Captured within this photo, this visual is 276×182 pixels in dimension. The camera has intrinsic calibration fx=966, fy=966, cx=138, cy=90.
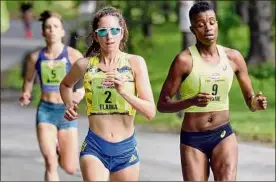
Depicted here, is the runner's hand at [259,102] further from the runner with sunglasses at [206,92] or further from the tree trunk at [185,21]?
the tree trunk at [185,21]

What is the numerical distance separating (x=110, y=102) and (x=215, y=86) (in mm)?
842

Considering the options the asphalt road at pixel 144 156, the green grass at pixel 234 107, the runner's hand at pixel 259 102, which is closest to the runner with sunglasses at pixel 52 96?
the asphalt road at pixel 144 156

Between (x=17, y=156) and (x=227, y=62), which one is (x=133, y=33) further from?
(x=227, y=62)

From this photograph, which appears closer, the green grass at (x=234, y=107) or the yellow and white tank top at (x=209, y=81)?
the yellow and white tank top at (x=209, y=81)

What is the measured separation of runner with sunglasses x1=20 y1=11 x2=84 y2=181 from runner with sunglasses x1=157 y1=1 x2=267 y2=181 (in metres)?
2.91

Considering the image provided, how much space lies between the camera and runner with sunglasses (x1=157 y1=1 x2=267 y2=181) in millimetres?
7055

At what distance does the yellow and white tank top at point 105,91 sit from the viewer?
6.71 metres

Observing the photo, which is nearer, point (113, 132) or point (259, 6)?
point (113, 132)

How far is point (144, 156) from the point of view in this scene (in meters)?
13.7

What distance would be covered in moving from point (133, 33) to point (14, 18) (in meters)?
36.3

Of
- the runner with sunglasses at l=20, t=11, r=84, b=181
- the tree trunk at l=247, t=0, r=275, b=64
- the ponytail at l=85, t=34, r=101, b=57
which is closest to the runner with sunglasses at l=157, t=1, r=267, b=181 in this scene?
the ponytail at l=85, t=34, r=101, b=57

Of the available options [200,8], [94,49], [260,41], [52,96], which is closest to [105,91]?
[94,49]

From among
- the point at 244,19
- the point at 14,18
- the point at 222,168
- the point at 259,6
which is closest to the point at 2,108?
the point at 259,6

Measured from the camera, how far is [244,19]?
40.3 m
